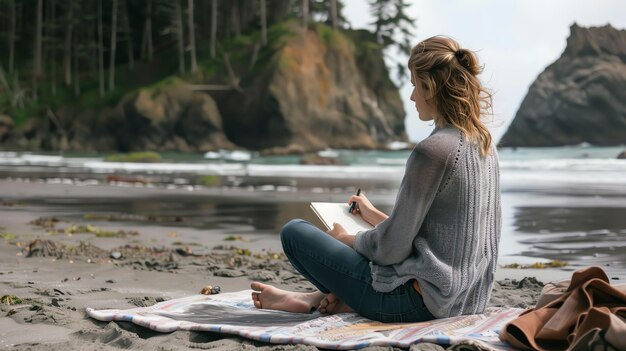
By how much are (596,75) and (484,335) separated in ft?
146

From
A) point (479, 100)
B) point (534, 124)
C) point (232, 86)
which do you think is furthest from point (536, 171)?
point (232, 86)

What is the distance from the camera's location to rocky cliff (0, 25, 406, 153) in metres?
45.5

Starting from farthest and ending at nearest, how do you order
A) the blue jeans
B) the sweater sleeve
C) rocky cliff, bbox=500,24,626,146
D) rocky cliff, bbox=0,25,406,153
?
rocky cliff, bbox=0,25,406,153 → rocky cliff, bbox=500,24,626,146 → the blue jeans → the sweater sleeve

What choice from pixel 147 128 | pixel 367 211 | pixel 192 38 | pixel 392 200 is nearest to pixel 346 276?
pixel 367 211

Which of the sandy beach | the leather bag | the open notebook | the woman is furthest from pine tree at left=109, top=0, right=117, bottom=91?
the leather bag

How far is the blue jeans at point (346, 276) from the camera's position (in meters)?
3.97

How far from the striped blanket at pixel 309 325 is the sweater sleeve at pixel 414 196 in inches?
15.2

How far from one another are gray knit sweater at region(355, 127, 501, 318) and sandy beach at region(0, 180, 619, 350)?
0.65 meters

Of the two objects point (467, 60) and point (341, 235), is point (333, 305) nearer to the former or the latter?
point (341, 235)

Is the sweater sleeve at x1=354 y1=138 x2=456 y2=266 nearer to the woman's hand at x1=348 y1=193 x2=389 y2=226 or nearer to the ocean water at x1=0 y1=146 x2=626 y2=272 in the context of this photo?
the woman's hand at x1=348 y1=193 x2=389 y2=226

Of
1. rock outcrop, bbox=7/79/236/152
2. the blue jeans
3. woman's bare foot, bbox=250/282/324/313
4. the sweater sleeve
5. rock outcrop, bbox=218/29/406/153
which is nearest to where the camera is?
the sweater sleeve

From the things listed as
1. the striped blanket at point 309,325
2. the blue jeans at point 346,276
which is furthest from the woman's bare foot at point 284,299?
the blue jeans at point 346,276

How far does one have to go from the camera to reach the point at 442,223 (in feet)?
12.4

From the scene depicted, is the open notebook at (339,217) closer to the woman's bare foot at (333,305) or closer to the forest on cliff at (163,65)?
the woman's bare foot at (333,305)
